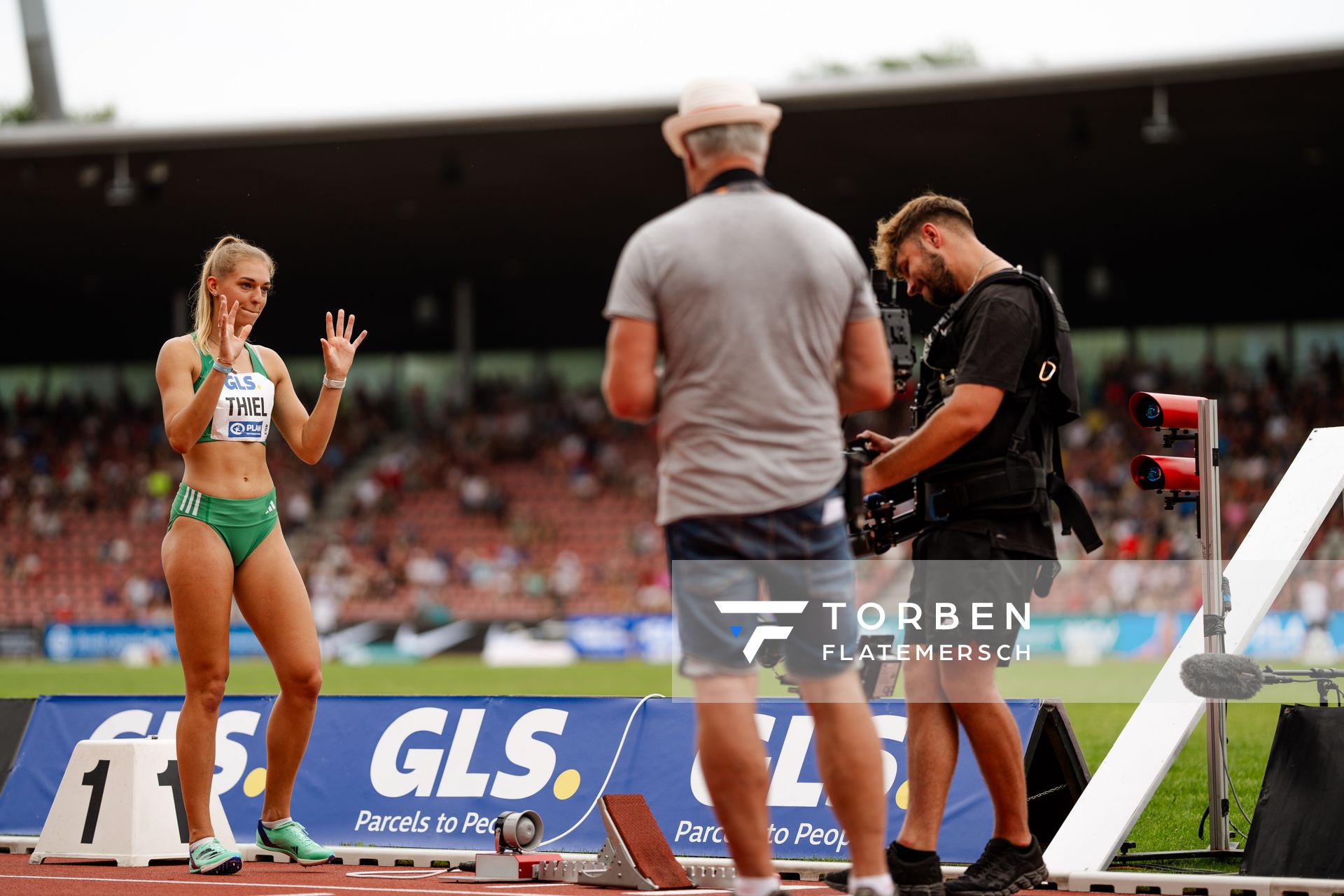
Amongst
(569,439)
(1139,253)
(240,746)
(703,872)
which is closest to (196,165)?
(569,439)

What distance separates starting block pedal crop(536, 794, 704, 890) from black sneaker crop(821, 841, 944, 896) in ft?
2.80

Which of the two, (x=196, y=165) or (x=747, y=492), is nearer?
(x=747, y=492)

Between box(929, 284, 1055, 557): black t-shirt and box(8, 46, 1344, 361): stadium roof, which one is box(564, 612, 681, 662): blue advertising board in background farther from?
box(929, 284, 1055, 557): black t-shirt

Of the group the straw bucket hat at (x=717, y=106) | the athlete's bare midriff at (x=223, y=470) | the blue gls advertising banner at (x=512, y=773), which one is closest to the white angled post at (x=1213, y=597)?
the blue gls advertising banner at (x=512, y=773)

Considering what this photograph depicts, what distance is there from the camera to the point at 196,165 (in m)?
26.6

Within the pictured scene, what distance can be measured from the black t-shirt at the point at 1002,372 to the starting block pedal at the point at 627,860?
154cm

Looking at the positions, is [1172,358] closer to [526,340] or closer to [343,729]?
[526,340]

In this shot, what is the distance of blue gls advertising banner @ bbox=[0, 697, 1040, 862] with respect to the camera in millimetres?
5793

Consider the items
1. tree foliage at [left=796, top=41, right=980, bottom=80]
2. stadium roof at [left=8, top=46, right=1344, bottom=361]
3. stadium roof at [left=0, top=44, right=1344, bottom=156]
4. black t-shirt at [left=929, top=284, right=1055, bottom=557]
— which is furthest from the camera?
tree foliage at [left=796, top=41, right=980, bottom=80]

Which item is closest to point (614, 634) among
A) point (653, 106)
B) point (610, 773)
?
point (653, 106)

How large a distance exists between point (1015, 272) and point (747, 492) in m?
1.71

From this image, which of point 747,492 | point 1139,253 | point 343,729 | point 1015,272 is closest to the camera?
point 747,492

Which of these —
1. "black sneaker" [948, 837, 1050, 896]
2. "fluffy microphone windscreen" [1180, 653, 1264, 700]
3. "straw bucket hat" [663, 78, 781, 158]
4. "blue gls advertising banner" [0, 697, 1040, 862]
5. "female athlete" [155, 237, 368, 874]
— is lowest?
"blue gls advertising banner" [0, 697, 1040, 862]

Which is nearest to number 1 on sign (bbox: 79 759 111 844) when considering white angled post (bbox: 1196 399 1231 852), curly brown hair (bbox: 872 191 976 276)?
curly brown hair (bbox: 872 191 976 276)
